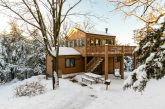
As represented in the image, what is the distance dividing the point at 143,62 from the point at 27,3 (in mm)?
12636

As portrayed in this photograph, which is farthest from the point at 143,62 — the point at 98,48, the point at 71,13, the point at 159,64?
the point at 98,48

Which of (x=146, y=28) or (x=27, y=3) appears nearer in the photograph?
(x=146, y=28)

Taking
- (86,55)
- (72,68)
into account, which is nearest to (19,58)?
(72,68)

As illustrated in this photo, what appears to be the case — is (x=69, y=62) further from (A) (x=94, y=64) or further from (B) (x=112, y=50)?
(B) (x=112, y=50)

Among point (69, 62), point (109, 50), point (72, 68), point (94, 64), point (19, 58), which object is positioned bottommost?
point (72, 68)

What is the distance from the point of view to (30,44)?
39.9 m

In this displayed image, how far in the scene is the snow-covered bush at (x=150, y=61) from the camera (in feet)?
21.7

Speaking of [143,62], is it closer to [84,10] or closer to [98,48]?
[84,10]

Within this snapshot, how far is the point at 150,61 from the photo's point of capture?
6.86 meters

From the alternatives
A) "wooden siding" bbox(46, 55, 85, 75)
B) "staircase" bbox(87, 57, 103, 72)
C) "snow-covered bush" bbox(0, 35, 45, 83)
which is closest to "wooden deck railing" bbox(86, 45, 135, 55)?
"staircase" bbox(87, 57, 103, 72)

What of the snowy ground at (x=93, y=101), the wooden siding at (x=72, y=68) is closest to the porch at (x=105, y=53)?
the wooden siding at (x=72, y=68)

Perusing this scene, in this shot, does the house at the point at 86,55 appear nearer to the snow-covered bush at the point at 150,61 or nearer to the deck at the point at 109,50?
the deck at the point at 109,50

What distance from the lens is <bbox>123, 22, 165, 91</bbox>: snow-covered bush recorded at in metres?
6.61

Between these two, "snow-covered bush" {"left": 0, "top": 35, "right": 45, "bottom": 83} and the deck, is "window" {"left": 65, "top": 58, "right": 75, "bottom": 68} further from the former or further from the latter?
"snow-covered bush" {"left": 0, "top": 35, "right": 45, "bottom": 83}
